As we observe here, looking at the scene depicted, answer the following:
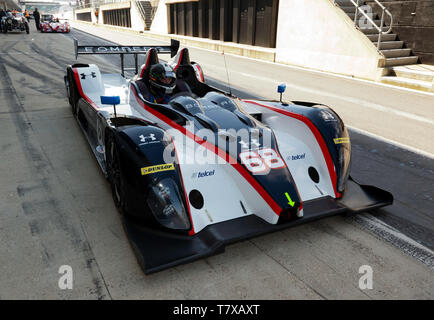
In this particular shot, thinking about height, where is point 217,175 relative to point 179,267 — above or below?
above

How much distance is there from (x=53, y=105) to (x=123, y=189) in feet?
19.5

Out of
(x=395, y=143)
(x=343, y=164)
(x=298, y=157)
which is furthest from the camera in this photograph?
(x=395, y=143)

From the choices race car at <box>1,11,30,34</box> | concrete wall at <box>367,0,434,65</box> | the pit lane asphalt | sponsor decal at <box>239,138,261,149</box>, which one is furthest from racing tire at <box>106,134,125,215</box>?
race car at <box>1,11,30,34</box>

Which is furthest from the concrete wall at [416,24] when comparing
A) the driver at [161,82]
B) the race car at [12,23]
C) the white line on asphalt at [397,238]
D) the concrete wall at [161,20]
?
the race car at [12,23]

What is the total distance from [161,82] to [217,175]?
2.20 meters

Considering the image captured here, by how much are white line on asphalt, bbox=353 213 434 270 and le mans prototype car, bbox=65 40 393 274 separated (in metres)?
0.20

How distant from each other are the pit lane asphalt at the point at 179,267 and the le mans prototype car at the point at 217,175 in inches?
9.9

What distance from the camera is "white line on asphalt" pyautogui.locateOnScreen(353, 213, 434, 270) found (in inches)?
128

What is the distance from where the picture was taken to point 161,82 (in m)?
5.20

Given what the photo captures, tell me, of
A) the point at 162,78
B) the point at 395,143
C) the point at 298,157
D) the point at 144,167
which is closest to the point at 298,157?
the point at 298,157

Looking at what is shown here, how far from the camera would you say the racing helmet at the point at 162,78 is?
5137mm

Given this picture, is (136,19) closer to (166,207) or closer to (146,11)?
(146,11)

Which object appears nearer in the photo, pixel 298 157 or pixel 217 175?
pixel 217 175
